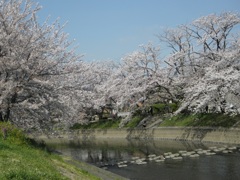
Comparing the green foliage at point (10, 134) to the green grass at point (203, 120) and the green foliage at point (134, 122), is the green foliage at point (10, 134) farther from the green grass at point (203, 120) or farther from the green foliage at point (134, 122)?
the green foliage at point (134, 122)

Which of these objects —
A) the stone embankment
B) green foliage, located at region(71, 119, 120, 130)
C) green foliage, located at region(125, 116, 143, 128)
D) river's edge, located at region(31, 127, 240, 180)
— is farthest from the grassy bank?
green foliage, located at region(71, 119, 120, 130)

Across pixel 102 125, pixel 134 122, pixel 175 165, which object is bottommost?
pixel 175 165

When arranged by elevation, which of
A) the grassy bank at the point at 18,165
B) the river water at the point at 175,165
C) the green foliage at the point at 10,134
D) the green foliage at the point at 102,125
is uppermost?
the green foliage at the point at 102,125

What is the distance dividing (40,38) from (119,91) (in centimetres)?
2620

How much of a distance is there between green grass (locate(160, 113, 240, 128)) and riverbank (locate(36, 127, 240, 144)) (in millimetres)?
635

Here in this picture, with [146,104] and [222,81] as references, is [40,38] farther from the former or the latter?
[146,104]

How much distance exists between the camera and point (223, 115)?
34094 mm

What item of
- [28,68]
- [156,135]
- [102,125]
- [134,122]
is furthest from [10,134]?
[102,125]

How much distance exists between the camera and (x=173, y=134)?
39969mm

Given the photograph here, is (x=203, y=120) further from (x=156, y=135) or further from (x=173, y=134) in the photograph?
(x=156, y=135)

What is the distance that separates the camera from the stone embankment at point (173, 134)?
31.0 metres

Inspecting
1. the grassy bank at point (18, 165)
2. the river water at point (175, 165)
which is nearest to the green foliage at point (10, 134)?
the grassy bank at point (18, 165)

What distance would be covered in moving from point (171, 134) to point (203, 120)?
511 centimetres

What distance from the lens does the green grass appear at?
32.1m
